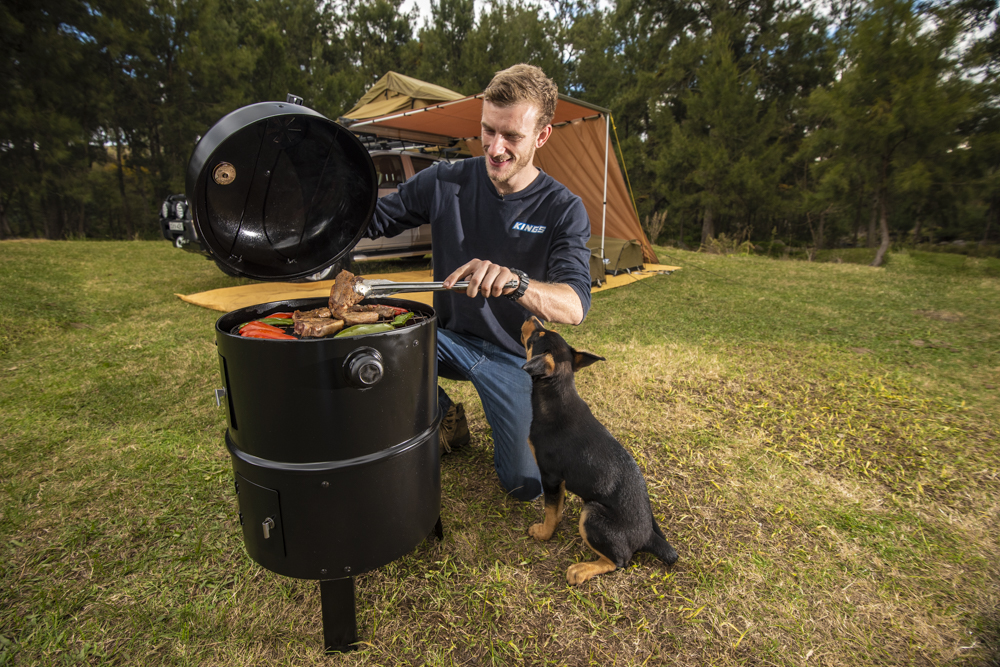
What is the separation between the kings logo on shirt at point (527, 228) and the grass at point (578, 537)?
4.62 feet

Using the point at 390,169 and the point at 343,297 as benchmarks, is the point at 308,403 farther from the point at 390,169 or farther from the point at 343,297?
the point at 390,169

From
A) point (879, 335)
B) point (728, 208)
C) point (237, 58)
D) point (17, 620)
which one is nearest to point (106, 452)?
point (17, 620)

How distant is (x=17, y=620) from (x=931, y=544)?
389 centimetres

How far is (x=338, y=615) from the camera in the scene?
168cm

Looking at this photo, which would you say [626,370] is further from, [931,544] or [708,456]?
[931,544]

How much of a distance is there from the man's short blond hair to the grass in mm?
2006

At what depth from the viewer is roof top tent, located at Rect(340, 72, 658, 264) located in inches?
302

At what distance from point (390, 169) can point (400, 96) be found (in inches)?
162

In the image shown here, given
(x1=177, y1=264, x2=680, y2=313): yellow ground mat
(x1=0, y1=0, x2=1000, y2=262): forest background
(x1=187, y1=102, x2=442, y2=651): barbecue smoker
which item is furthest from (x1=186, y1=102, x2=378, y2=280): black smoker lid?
(x1=0, y1=0, x2=1000, y2=262): forest background

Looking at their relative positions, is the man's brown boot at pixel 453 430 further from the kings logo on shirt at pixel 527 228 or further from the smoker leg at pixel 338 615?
the smoker leg at pixel 338 615

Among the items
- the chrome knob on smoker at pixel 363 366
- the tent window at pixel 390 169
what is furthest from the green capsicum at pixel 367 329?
the tent window at pixel 390 169

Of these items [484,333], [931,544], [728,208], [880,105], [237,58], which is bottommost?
[931,544]

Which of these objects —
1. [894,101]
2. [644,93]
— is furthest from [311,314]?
[644,93]

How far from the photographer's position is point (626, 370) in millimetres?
4254
